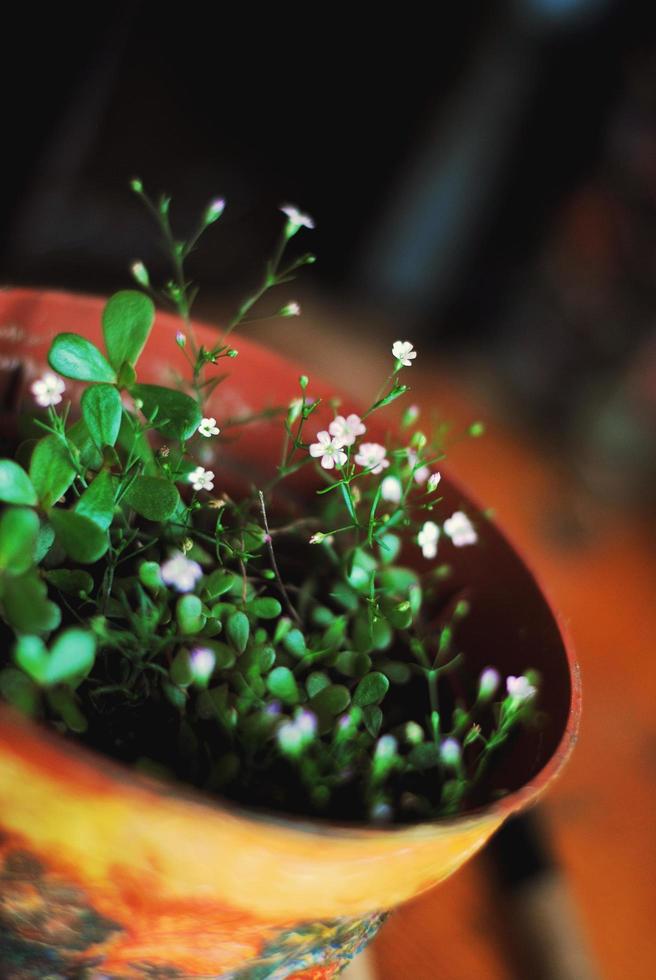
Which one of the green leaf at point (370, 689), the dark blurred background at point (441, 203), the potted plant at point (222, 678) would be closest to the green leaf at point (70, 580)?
the potted plant at point (222, 678)

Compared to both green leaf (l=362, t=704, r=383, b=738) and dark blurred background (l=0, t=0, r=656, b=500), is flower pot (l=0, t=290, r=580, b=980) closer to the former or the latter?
green leaf (l=362, t=704, r=383, b=738)

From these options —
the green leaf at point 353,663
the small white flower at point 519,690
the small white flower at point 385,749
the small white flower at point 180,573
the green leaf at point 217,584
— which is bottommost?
the green leaf at point 353,663

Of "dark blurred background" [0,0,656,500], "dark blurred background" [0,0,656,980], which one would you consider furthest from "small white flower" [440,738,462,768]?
"dark blurred background" [0,0,656,500]

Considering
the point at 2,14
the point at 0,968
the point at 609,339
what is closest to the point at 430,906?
the point at 0,968

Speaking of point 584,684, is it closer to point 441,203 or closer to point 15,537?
point 15,537

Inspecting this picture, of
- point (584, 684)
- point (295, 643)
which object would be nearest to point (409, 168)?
point (584, 684)

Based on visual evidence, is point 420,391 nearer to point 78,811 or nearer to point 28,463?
point 28,463

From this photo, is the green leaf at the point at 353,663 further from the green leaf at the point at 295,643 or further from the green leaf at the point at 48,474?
the green leaf at the point at 48,474
